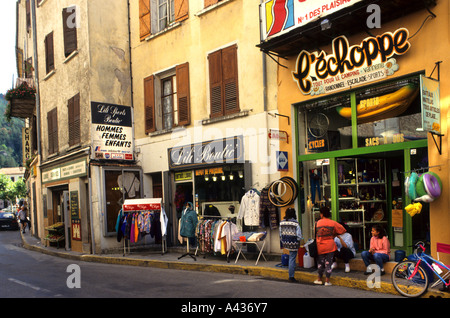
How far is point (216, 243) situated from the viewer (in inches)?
457

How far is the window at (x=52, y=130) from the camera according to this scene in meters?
19.4

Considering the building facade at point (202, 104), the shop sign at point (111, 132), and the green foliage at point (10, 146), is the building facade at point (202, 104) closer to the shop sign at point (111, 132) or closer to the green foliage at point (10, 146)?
the shop sign at point (111, 132)

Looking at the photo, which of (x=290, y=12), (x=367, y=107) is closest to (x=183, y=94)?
(x=290, y=12)

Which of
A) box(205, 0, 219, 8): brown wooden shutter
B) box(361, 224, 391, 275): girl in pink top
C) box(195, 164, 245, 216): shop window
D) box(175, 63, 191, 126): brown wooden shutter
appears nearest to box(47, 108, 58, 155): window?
box(175, 63, 191, 126): brown wooden shutter

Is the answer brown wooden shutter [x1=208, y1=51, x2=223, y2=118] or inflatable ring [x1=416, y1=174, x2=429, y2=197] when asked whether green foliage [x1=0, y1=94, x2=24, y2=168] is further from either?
inflatable ring [x1=416, y1=174, x2=429, y2=197]

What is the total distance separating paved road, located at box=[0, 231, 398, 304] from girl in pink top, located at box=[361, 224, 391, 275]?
88cm

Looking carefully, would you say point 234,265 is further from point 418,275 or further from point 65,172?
point 65,172

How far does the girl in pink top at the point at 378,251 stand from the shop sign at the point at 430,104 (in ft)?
7.64

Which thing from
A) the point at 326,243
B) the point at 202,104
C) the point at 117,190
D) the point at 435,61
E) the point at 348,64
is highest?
the point at 348,64

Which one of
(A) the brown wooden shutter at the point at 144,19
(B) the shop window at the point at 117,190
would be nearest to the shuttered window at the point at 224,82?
(A) the brown wooden shutter at the point at 144,19

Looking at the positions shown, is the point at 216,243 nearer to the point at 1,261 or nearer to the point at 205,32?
the point at 205,32

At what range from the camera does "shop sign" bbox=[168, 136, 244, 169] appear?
40.1 feet

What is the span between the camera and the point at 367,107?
9.77m

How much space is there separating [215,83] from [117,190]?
538 centimetres
